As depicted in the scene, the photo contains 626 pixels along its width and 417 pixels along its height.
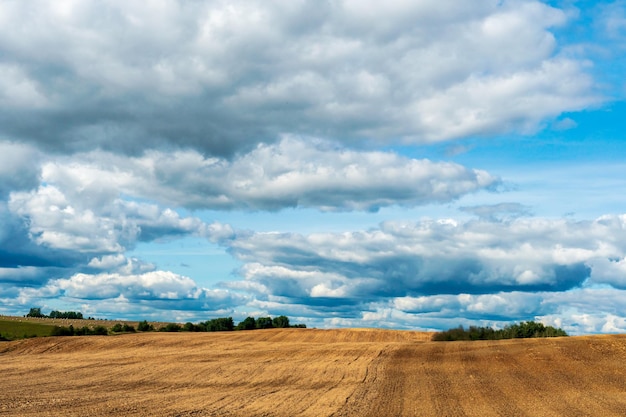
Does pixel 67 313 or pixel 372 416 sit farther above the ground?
pixel 67 313

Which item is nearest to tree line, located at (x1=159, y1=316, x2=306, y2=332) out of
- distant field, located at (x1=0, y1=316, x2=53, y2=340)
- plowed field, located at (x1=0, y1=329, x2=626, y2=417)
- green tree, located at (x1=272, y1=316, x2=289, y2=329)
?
green tree, located at (x1=272, y1=316, x2=289, y2=329)

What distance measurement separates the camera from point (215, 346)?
2970 inches

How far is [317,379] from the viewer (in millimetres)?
44281

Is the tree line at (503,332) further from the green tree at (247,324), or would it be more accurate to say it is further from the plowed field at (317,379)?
the green tree at (247,324)

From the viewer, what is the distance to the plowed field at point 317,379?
31.9 metres

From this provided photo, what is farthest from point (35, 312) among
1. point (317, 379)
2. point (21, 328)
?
point (317, 379)

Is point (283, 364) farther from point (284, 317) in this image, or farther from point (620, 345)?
point (284, 317)

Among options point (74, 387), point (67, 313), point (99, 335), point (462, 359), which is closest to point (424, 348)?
point (462, 359)

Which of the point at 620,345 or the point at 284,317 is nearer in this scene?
the point at 620,345

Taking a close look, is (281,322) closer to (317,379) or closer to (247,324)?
(247,324)

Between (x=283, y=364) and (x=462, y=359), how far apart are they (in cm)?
1598

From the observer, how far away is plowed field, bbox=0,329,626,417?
31.9 metres

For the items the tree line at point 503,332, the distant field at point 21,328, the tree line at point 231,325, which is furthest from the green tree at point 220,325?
the tree line at point 503,332

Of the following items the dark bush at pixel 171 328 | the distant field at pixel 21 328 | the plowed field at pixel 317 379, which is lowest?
the plowed field at pixel 317 379
